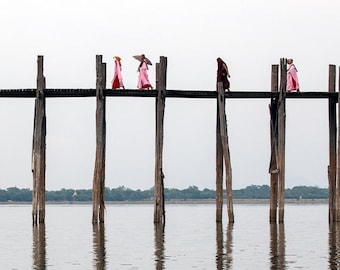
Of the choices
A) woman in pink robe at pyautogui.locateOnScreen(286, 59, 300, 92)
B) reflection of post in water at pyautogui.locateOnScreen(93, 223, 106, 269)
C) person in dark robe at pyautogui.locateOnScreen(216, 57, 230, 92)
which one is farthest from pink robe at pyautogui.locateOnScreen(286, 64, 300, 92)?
reflection of post in water at pyautogui.locateOnScreen(93, 223, 106, 269)

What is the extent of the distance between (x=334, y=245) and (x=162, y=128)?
6.32 meters

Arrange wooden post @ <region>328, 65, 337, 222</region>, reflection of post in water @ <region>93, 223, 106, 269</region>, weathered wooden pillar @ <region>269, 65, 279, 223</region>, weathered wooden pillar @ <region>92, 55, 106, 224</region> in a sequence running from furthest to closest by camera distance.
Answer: wooden post @ <region>328, 65, 337, 222</region>
weathered wooden pillar @ <region>269, 65, 279, 223</region>
weathered wooden pillar @ <region>92, 55, 106, 224</region>
reflection of post in water @ <region>93, 223, 106, 269</region>

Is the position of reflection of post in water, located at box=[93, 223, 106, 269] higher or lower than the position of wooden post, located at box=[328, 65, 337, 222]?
lower

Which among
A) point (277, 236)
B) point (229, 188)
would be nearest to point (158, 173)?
point (229, 188)

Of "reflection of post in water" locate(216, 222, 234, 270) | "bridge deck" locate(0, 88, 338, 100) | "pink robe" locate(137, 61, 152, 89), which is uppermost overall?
"pink robe" locate(137, 61, 152, 89)

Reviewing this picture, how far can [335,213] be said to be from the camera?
2644 cm

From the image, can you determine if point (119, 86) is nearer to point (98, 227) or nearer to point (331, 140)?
point (98, 227)

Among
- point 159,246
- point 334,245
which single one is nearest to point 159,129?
point 159,246

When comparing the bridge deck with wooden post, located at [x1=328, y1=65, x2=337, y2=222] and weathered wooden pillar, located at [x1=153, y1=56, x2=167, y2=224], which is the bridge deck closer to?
weathered wooden pillar, located at [x1=153, y1=56, x2=167, y2=224]

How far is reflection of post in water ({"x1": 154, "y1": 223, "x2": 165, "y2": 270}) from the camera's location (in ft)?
54.2

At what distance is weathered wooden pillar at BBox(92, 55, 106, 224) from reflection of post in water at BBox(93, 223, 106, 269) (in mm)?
450

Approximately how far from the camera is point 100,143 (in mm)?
24344

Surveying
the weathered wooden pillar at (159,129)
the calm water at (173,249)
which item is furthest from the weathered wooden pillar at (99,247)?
the weathered wooden pillar at (159,129)

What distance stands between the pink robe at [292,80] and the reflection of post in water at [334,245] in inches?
146
